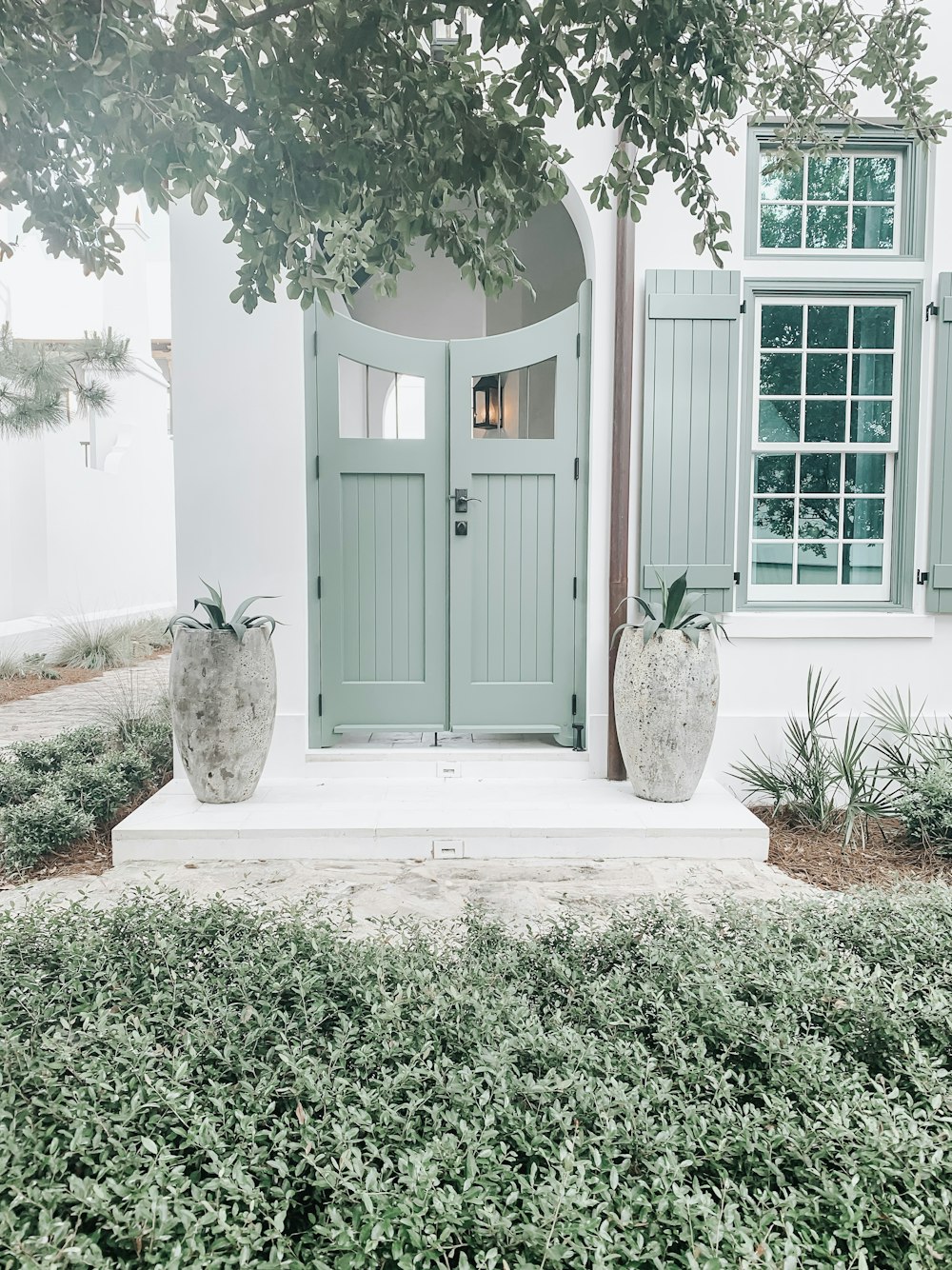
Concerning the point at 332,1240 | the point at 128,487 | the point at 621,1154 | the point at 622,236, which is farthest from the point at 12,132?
the point at 128,487

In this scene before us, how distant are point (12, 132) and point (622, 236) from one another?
11.5 feet

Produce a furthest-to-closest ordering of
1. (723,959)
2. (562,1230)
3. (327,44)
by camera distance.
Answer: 1. (723,959)
2. (327,44)
3. (562,1230)

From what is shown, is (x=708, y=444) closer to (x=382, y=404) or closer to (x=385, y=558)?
(x=385, y=558)

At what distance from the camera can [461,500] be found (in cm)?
498

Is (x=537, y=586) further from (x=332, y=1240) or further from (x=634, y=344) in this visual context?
(x=332, y=1240)

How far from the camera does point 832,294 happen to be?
4848 mm

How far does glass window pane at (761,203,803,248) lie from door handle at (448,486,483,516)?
2127 millimetres

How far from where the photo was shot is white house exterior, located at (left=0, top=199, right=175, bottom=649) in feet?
38.3

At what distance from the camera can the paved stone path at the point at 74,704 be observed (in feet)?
21.4

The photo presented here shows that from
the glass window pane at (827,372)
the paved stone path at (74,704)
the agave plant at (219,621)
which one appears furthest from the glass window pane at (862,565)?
the paved stone path at (74,704)

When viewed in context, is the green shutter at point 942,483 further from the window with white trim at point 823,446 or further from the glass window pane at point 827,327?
the glass window pane at point 827,327

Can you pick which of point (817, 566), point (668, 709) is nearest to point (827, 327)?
point (817, 566)

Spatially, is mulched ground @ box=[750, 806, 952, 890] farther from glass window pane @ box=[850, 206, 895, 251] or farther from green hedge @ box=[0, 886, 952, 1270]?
glass window pane @ box=[850, 206, 895, 251]

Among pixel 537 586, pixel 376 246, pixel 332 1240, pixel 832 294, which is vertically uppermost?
pixel 832 294
